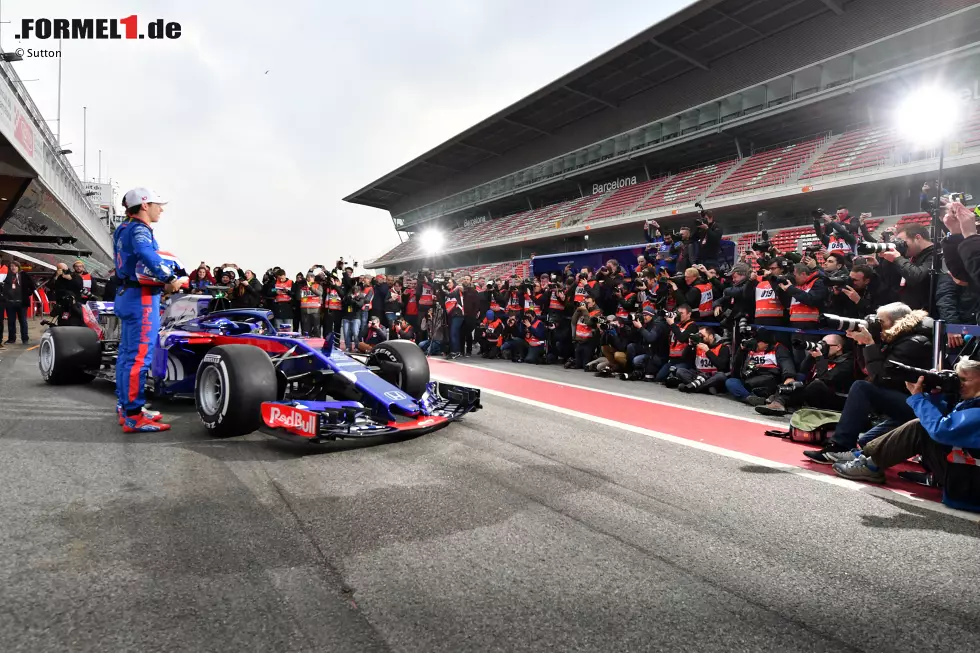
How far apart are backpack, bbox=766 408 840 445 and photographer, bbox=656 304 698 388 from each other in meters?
3.00

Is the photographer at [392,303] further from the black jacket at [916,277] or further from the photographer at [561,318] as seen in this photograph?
the black jacket at [916,277]

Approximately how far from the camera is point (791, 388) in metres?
5.73

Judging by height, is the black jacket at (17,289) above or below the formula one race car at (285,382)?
above

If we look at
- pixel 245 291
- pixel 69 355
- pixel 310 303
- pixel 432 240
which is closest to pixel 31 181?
pixel 245 291

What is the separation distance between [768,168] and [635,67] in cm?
833

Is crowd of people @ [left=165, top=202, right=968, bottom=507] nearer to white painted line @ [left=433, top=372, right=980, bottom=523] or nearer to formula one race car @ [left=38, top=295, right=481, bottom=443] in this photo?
white painted line @ [left=433, top=372, right=980, bottom=523]

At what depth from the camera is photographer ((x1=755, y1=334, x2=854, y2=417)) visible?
5.31 meters

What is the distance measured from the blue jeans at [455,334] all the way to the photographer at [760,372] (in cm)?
664

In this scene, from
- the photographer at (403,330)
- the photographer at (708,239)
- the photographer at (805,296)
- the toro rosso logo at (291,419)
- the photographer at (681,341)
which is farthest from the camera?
the photographer at (403,330)

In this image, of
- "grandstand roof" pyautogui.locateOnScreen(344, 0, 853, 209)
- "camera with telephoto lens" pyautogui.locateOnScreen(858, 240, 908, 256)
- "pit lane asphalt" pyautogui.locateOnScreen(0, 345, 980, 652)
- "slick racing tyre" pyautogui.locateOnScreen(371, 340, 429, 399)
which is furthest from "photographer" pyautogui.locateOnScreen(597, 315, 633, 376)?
"grandstand roof" pyautogui.locateOnScreen(344, 0, 853, 209)

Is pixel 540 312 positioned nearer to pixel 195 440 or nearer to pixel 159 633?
pixel 195 440

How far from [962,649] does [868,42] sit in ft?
75.9

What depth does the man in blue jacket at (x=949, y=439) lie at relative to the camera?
2957 millimetres

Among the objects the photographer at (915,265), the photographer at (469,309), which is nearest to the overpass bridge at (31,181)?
the photographer at (469,309)
